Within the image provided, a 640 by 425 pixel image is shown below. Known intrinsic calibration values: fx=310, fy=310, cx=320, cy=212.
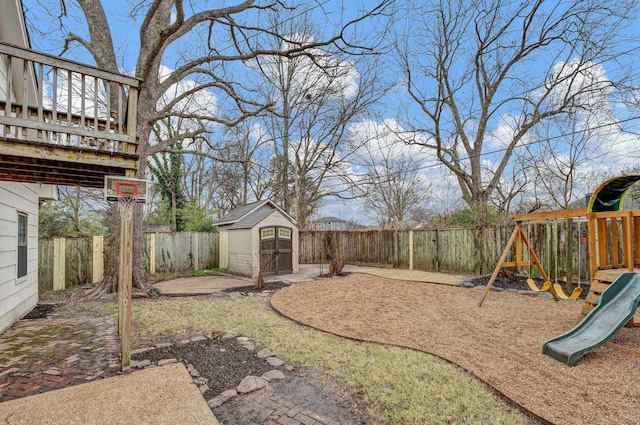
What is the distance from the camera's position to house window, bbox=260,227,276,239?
968 cm

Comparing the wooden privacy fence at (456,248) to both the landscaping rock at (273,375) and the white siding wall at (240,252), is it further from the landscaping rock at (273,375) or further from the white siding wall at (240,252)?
the landscaping rock at (273,375)

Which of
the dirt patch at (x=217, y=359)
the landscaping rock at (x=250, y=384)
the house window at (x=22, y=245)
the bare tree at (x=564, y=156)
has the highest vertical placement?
→ the bare tree at (x=564, y=156)

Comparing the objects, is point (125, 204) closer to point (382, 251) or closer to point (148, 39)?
point (148, 39)

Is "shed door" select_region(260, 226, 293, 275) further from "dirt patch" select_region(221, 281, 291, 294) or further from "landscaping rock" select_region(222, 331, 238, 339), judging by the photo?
"landscaping rock" select_region(222, 331, 238, 339)

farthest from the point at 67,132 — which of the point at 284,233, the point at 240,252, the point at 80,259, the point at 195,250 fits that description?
the point at 195,250

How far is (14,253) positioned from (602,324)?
8.26m

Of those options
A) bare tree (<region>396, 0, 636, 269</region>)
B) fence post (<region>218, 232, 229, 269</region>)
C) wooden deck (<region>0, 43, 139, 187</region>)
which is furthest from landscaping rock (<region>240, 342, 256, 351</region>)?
bare tree (<region>396, 0, 636, 269</region>)

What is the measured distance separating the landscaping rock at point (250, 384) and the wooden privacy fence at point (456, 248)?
691 cm

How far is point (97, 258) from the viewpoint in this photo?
8.69 metres

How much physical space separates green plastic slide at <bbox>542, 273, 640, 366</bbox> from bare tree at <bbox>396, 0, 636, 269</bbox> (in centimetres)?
693

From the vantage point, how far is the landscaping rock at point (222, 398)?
248 centimetres

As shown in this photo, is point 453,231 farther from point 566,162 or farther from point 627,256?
point 627,256

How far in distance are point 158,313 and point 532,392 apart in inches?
213

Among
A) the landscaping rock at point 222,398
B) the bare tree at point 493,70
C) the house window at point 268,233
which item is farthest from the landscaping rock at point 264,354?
the bare tree at point 493,70
